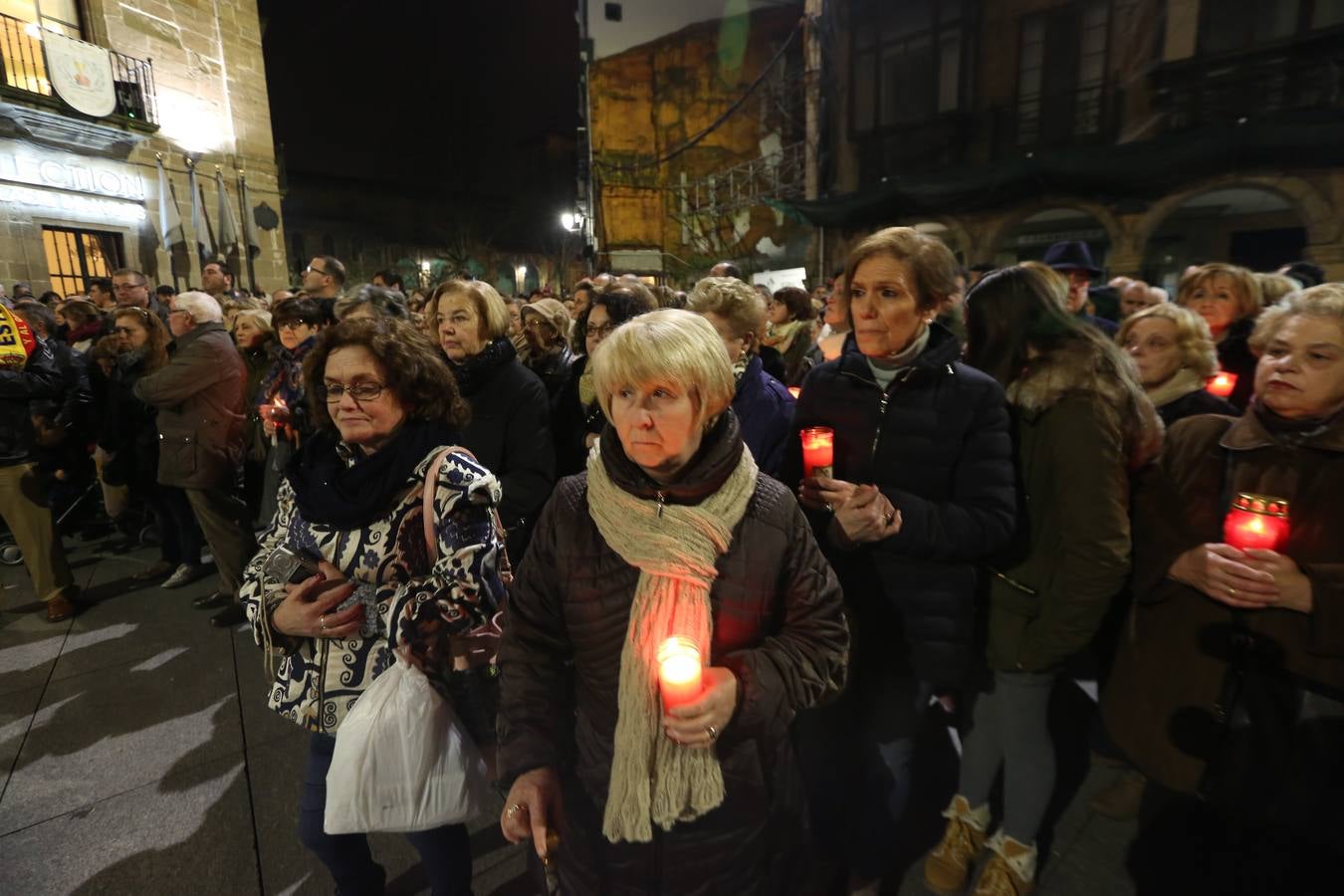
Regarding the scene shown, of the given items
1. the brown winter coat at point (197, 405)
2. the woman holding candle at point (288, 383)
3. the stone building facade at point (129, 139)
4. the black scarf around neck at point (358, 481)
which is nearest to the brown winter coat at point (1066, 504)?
the black scarf around neck at point (358, 481)

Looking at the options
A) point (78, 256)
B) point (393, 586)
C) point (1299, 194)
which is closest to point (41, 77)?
point (78, 256)

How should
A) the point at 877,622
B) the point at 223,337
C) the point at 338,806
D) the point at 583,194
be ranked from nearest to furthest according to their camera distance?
the point at 338,806
the point at 877,622
the point at 223,337
the point at 583,194

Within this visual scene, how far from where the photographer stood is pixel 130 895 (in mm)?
2406

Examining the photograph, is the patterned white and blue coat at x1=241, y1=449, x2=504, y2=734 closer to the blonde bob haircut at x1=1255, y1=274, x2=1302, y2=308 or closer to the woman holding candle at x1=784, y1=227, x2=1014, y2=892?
the woman holding candle at x1=784, y1=227, x2=1014, y2=892

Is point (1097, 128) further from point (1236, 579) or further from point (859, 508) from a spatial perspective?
point (859, 508)

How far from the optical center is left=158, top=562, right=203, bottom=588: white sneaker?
5098 millimetres

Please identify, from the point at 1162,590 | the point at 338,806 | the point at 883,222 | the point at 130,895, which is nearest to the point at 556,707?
the point at 338,806

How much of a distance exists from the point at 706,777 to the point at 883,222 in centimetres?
1621

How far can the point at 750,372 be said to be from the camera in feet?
8.77

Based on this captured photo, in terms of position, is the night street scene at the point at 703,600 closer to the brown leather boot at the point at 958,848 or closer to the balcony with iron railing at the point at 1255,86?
the brown leather boot at the point at 958,848

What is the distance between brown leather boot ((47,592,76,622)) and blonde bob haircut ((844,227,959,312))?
5820mm

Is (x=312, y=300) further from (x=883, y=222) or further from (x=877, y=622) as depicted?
(x=883, y=222)

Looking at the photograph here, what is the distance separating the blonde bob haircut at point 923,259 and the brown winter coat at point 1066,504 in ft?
1.32

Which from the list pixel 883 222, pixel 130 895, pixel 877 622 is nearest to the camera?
pixel 877 622
